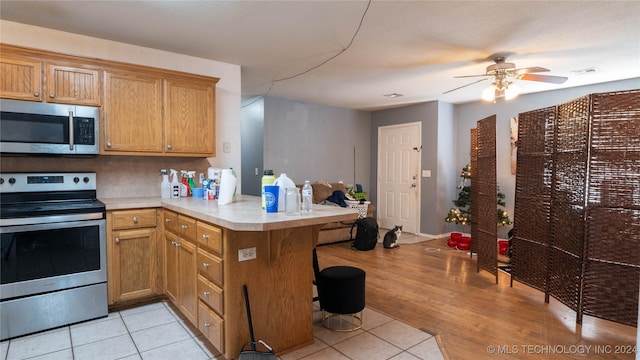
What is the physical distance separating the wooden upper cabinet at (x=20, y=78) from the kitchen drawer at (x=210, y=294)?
75.3 inches

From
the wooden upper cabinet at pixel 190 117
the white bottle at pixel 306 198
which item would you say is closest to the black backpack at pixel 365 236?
the wooden upper cabinet at pixel 190 117

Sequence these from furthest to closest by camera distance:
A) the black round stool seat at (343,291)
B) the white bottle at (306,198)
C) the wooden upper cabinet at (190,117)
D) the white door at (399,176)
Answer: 1. the white door at (399,176)
2. the wooden upper cabinet at (190,117)
3. the black round stool seat at (343,291)
4. the white bottle at (306,198)

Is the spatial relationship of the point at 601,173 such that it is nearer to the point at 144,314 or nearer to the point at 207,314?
the point at 207,314

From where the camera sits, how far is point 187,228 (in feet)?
7.88

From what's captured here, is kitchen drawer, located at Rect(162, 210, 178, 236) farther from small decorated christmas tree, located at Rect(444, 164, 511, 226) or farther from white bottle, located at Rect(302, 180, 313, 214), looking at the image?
small decorated christmas tree, located at Rect(444, 164, 511, 226)

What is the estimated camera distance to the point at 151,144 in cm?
306

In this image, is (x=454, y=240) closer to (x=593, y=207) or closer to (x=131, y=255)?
(x=593, y=207)

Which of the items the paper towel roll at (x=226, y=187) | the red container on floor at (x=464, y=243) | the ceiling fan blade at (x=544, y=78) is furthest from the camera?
the red container on floor at (x=464, y=243)

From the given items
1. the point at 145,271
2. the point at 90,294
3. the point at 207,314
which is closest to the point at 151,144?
the point at 145,271

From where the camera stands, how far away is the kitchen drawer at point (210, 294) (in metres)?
2.01

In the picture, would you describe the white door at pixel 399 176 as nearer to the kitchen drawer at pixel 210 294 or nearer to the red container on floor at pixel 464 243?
the red container on floor at pixel 464 243

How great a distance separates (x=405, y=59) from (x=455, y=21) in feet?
3.12

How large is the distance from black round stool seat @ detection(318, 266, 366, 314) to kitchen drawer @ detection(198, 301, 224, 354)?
787mm

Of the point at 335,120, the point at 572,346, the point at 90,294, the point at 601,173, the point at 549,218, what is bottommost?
the point at 572,346
